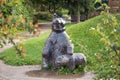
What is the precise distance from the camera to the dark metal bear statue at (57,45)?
423 inches

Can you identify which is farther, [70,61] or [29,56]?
[29,56]

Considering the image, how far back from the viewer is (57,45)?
10.9 metres

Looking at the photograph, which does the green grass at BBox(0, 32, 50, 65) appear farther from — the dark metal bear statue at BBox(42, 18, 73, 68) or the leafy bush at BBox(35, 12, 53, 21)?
the leafy bush at BBox(35, 12, 53, 21)

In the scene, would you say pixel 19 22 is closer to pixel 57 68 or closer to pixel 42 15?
pixel 57 68

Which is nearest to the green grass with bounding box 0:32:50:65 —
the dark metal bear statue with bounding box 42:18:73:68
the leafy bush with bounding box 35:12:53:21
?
the dark metal bear statue with bounding box 42:18:73:68

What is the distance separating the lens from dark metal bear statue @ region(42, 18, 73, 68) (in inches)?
423

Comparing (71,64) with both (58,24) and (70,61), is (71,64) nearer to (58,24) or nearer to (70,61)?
(70,61)

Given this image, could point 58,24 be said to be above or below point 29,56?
above

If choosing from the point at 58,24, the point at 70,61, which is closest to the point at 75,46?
the point at 58,24

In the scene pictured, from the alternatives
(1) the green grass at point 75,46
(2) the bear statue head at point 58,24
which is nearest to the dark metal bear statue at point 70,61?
(2) the bear statue head at point 58,24

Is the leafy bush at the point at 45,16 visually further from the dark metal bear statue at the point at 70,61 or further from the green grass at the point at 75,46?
the dark metal bear statue at the point at 70,61

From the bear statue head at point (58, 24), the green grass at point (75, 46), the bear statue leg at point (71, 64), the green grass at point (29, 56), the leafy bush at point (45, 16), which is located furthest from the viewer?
the leafy bush at point (45, 16)

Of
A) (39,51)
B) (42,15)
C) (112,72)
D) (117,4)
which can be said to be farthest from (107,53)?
(42,15)

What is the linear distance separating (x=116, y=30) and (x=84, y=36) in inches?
422
